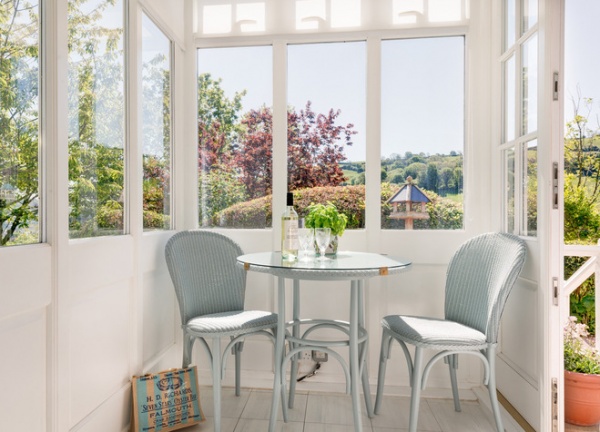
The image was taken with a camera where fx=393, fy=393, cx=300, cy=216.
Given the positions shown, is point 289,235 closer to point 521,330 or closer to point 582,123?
point 521,330

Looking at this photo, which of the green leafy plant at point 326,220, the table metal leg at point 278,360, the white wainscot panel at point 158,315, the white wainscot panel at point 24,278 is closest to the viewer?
the white wainscot panel at point 24,278

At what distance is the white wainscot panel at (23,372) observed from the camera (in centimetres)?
124

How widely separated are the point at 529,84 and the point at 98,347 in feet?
8.07

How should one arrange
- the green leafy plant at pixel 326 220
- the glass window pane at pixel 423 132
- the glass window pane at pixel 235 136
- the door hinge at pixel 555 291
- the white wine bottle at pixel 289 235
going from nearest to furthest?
the door hinge at pixel 555 291 < the white wine bottle at pixel 289 235 < the green leafy plant at pixel 326 220 < the glass window pane at pixel 423 132 < the glass window pane at pixel 235 136

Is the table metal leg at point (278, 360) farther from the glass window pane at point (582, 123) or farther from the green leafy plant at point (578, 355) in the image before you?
the glass window pane at point (582, 123)

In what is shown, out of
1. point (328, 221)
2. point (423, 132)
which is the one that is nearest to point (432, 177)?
point (423, 132)

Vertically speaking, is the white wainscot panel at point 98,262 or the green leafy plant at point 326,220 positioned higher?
the green leafy plant at point 326,220

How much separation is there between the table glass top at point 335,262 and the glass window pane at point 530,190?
27.3 inches

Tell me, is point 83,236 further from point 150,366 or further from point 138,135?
point 150,366

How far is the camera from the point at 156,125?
2.38m

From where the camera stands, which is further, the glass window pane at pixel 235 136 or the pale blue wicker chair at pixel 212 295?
the glass window pane at pixel 235 136

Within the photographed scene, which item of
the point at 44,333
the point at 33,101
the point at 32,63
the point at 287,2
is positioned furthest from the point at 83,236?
the point at 287,2

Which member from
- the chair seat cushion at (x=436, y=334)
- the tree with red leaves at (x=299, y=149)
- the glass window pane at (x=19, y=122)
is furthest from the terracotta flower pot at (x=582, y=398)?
the glass window pane at (x=19, y=122)

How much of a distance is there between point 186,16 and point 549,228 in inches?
99.6
